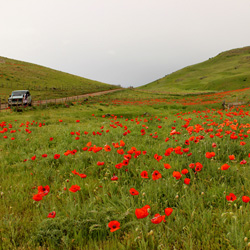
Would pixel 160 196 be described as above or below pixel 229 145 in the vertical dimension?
below

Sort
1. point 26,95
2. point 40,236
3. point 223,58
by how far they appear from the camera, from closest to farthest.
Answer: point 40,236 < point 26,95 < point 223,58

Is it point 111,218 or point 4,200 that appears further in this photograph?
point 4,200

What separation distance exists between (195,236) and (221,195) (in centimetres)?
83

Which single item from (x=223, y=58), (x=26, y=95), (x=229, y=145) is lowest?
(x=229, y=145)

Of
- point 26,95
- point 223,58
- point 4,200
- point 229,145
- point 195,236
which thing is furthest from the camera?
point 223,58

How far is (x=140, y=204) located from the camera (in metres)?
2.20

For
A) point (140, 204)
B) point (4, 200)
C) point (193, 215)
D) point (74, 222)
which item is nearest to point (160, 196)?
point (140, 204)

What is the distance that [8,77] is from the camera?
48.0 meters

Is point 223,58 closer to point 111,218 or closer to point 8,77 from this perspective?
point 8,77

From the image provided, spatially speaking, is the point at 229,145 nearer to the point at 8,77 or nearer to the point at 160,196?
the point at 160,196

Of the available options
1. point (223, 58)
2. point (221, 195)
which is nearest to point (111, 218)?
point (221, 195)

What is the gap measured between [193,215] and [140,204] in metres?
0.62

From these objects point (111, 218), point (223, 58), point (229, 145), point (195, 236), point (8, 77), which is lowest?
point (195, 236)

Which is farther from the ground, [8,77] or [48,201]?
[8,77]
